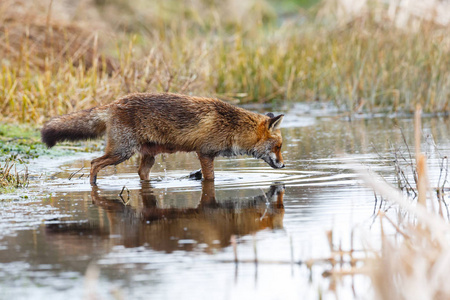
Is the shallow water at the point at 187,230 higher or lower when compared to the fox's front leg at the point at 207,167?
lower

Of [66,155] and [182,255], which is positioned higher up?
[66,155]

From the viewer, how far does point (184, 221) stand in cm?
656

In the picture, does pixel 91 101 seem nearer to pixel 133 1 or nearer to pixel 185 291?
pixel 185 291

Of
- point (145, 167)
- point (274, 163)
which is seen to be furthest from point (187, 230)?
point (274, 163)

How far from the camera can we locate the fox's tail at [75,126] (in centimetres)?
932

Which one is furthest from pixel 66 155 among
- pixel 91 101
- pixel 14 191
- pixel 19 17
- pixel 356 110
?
pixel 19 17

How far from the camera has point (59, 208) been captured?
23.7 ft

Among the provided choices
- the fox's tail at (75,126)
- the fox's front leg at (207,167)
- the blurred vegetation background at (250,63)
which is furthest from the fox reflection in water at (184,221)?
the blurred vegetation background at (250,63)

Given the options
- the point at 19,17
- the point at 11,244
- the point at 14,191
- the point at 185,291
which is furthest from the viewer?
the point at 19,17

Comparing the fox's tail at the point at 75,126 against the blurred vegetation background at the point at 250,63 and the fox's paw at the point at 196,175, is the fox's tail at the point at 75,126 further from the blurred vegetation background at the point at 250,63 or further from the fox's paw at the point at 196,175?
the blurred vegetation background at the point at 250,63

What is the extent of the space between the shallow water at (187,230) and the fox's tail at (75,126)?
50cm

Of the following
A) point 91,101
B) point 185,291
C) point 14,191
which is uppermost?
point 91,101

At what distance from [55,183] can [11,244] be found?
3.10m

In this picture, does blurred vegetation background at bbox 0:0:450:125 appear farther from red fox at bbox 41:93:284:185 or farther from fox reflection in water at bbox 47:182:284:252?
fox reflection in water at bbox 47:182:284:252
